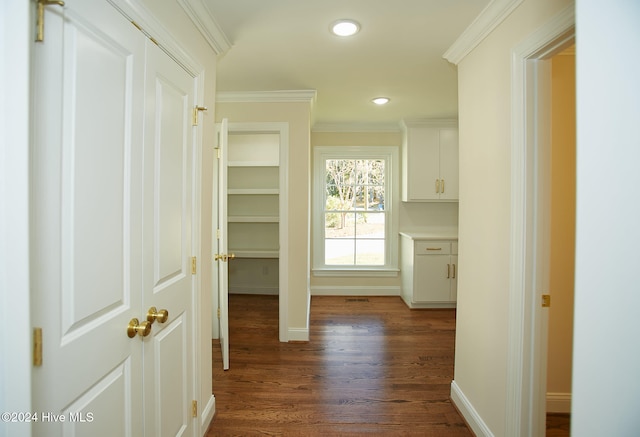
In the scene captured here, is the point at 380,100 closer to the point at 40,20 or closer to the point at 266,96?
the point at 266,96

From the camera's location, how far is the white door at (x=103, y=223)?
2.71 ft

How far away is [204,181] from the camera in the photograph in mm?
1987

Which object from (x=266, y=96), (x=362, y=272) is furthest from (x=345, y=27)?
(x=362, y=272)

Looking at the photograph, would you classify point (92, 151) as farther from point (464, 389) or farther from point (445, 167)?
point (445, 167)

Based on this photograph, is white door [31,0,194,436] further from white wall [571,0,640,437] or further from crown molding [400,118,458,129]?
crown molding [400,118,458,129]

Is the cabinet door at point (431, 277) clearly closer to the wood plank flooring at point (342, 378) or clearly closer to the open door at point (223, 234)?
the wood plank flooring at point (342, 378)

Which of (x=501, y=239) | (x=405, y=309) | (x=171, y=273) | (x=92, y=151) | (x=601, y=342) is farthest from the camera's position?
(x=405, y=309)

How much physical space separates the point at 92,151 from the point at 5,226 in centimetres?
35

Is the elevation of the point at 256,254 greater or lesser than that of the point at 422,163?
lesser

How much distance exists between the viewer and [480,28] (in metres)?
1.90

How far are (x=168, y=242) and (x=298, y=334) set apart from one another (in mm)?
2206

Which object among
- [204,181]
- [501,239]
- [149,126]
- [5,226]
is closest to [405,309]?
[501,239]

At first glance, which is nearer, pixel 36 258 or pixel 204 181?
pixel 36 258

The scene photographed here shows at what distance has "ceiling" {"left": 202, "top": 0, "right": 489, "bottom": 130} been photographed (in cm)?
183
